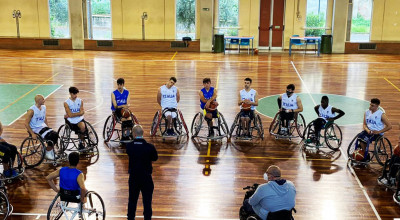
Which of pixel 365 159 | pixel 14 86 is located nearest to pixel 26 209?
pixel 365 159

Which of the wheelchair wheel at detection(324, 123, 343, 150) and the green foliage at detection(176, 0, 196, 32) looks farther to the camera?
the green foliage at detection(176, 0, 196, 32)

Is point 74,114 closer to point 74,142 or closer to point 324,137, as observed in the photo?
point 74,142

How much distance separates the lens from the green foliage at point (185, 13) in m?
24.5

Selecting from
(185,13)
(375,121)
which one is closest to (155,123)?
(375,121)

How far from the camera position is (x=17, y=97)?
13.2 metres

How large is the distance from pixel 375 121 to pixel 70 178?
5.16 meters

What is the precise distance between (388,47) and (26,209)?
21317mm

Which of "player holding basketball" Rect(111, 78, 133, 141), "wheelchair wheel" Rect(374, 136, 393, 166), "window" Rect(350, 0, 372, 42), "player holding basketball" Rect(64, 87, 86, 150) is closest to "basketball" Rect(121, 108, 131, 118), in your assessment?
"player holding basketball" Rect(111, 78, 133, 141)

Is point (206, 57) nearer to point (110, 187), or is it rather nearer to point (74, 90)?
point (74, 90)

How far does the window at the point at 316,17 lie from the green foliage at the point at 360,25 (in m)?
1.57

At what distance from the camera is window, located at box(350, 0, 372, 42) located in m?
23.9

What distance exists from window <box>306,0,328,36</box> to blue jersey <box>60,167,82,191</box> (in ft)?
67.2

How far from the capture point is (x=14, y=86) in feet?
48.2

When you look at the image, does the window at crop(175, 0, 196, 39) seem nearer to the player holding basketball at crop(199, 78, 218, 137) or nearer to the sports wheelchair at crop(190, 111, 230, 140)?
the sports wheelchair at crop(190, 111, 230, 140)
